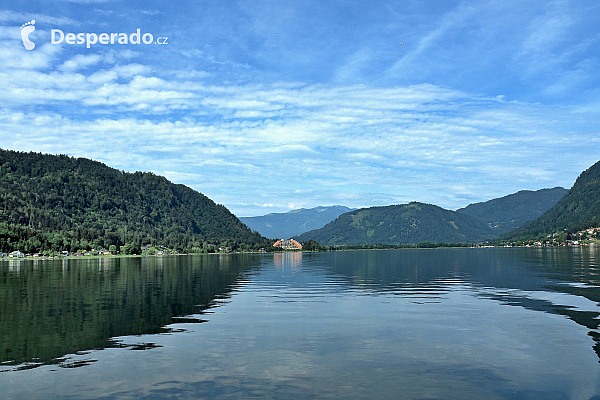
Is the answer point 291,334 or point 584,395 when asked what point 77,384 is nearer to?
point 291,334

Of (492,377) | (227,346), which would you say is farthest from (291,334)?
(492,377)

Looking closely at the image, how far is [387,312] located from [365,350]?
652 inches

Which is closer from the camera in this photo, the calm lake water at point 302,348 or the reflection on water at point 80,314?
the calm lake water at point 302,348

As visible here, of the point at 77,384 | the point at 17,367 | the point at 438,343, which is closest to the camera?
the point at 77,384

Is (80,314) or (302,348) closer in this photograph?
(302,348)

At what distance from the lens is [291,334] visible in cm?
3409

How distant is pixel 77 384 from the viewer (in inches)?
862

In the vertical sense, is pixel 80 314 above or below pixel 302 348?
above

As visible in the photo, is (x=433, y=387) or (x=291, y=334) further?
(x=291, y=334)

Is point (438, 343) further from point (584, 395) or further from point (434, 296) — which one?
point (434, 296)

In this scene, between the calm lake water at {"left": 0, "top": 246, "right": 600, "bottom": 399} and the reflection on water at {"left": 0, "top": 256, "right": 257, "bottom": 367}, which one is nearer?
the calm lake water at {"left": 0, "top": 246, "right": 600, "bottom": 399}

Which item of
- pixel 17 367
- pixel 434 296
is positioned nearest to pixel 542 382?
pixel 17 367

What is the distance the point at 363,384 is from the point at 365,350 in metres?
7.00

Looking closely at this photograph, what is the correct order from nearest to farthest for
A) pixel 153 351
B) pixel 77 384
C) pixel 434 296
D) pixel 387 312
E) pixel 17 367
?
pixel 77 384
pixel 17 367
pixel 153 351
pixel 387 312
pixel 434 296
